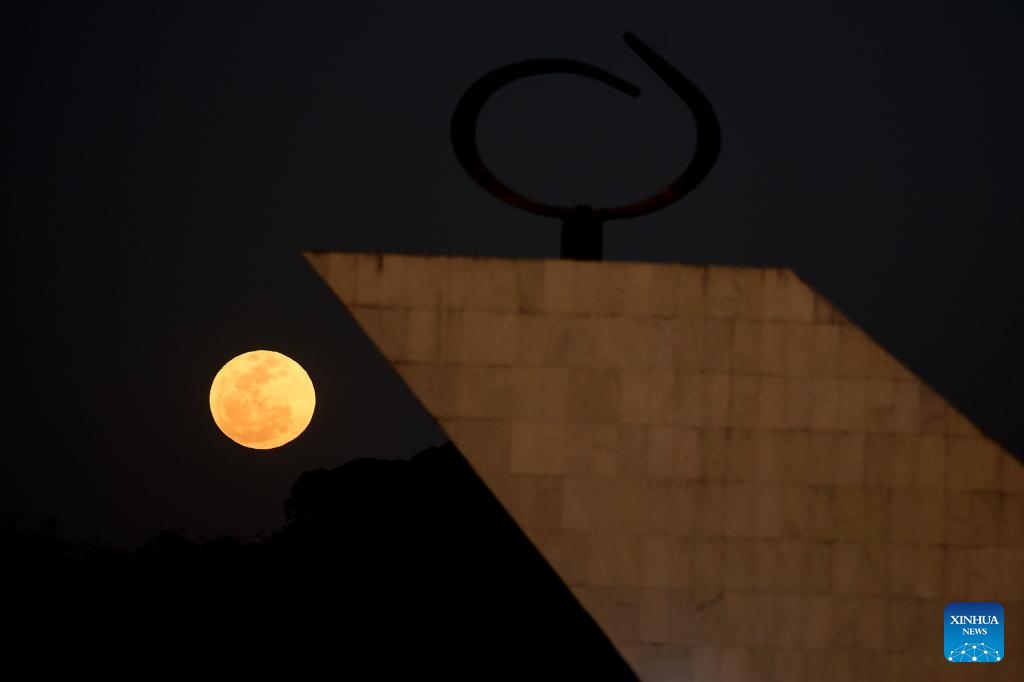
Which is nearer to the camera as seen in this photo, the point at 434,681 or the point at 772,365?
the point at 772,365

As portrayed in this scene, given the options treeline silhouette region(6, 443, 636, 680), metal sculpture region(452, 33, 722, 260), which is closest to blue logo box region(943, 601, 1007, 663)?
metal sculpture region(452, 33, 722, 260)

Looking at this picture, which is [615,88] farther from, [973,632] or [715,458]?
[973,632]

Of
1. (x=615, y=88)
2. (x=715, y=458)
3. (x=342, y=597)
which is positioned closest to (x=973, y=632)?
(x=715, y=458)

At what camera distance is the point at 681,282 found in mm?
17688

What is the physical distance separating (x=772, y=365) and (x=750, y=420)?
28.4 inches

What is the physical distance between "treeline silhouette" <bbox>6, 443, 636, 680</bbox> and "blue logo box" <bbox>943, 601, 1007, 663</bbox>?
1847cm

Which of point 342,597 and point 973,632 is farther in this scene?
point 342,597

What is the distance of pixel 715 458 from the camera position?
1762 cm

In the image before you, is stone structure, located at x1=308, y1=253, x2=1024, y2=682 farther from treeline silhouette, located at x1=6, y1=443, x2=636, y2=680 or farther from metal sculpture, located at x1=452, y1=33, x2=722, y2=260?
treeline silhouette, located at x1=6, y1=443, x2=636, y2=680

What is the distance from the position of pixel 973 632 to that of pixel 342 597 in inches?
1047

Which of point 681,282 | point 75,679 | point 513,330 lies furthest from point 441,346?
point 75,679

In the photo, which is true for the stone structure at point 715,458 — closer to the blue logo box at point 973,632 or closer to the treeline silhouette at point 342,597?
the blue logo box at point 973,632

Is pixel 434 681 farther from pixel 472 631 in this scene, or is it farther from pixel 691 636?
pixel 691 636

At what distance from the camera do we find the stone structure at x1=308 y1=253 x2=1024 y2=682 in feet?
57.5
